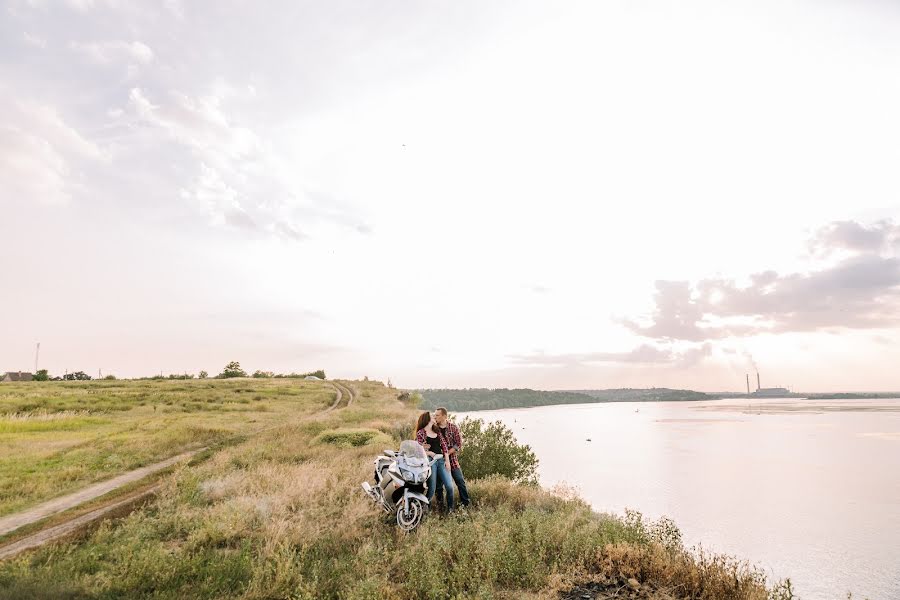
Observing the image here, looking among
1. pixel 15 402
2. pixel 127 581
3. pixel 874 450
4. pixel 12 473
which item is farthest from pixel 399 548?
pixel 874 450

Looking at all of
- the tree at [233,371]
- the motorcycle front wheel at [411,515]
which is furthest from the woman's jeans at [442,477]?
the tree at [233,371]

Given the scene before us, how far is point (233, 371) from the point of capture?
116m

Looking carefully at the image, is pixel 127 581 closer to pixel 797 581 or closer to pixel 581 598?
pixel 581 598

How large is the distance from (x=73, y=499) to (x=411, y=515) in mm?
11180

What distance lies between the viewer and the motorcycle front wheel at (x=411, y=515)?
39.2 ft

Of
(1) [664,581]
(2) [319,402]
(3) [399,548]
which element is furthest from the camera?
(2) [319,402]

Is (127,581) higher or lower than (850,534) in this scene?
higher

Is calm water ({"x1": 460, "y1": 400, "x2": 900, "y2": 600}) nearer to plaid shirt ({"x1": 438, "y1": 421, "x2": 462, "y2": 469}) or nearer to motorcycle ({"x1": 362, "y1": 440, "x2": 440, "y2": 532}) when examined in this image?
plaid shirt ({"x1": 438, "y1": 421, "x2": 462, "y2": 469})

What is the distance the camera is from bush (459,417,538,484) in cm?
A: 2403

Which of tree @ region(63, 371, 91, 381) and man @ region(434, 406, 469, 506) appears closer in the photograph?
man @ region(434, 406, 469, 506)

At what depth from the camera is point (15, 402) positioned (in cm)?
4119

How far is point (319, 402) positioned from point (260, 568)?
162 feet

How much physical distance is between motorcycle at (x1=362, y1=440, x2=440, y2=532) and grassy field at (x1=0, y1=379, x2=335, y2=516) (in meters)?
10.9

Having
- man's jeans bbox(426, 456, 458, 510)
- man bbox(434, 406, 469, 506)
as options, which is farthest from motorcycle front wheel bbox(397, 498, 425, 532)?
man bbox(434, 406, 469, 506)
